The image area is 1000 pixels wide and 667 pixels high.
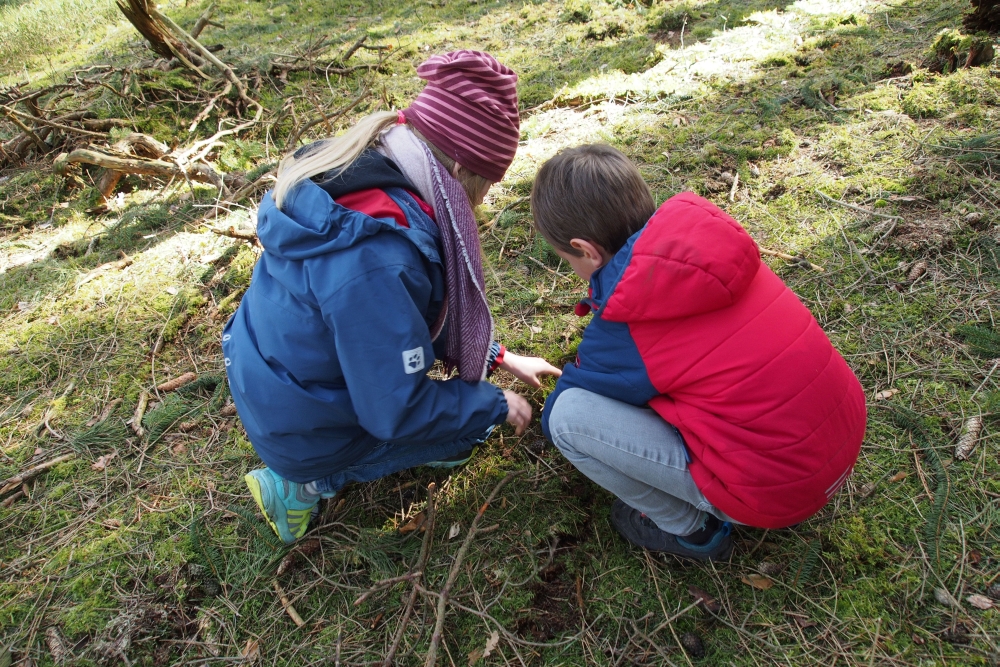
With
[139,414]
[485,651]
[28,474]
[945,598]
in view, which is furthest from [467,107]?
[28,474]

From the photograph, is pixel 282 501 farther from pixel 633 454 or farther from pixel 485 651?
pixel 633 454

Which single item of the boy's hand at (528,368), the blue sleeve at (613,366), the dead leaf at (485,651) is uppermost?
the blue sleeve at (613,366)

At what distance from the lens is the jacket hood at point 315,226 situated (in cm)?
156

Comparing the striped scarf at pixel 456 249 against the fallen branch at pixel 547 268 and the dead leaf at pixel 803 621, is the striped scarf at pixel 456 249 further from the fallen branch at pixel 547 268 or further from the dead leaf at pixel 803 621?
the dead leaf at pixel 803 621

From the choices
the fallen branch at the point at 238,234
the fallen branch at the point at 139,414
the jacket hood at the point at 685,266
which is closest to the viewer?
the jacket hood at the point at 685,266

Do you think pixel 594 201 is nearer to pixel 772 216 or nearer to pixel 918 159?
pixel 772 216

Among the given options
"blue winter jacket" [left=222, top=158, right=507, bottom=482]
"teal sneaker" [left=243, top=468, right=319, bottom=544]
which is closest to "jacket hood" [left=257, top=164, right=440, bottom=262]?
"blue winter jacket" [left=222, top=158, right=507, bottom=482]

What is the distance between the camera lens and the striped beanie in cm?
171

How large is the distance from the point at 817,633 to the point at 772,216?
2.21 meters

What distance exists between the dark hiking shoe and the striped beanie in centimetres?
141

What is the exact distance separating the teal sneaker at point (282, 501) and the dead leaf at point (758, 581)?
5.51ft

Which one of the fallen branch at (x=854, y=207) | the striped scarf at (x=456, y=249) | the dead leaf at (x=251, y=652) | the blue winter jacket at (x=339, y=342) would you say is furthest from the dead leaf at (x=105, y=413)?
the fallen branch at (x=854, y=207)

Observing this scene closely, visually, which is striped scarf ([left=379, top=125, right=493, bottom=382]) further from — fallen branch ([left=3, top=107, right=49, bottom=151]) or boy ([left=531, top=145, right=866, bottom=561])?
fallen branch ([left=3, top=107, right=49, bottom=151])

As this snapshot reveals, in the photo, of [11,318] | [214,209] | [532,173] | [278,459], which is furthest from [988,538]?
[11,318]
